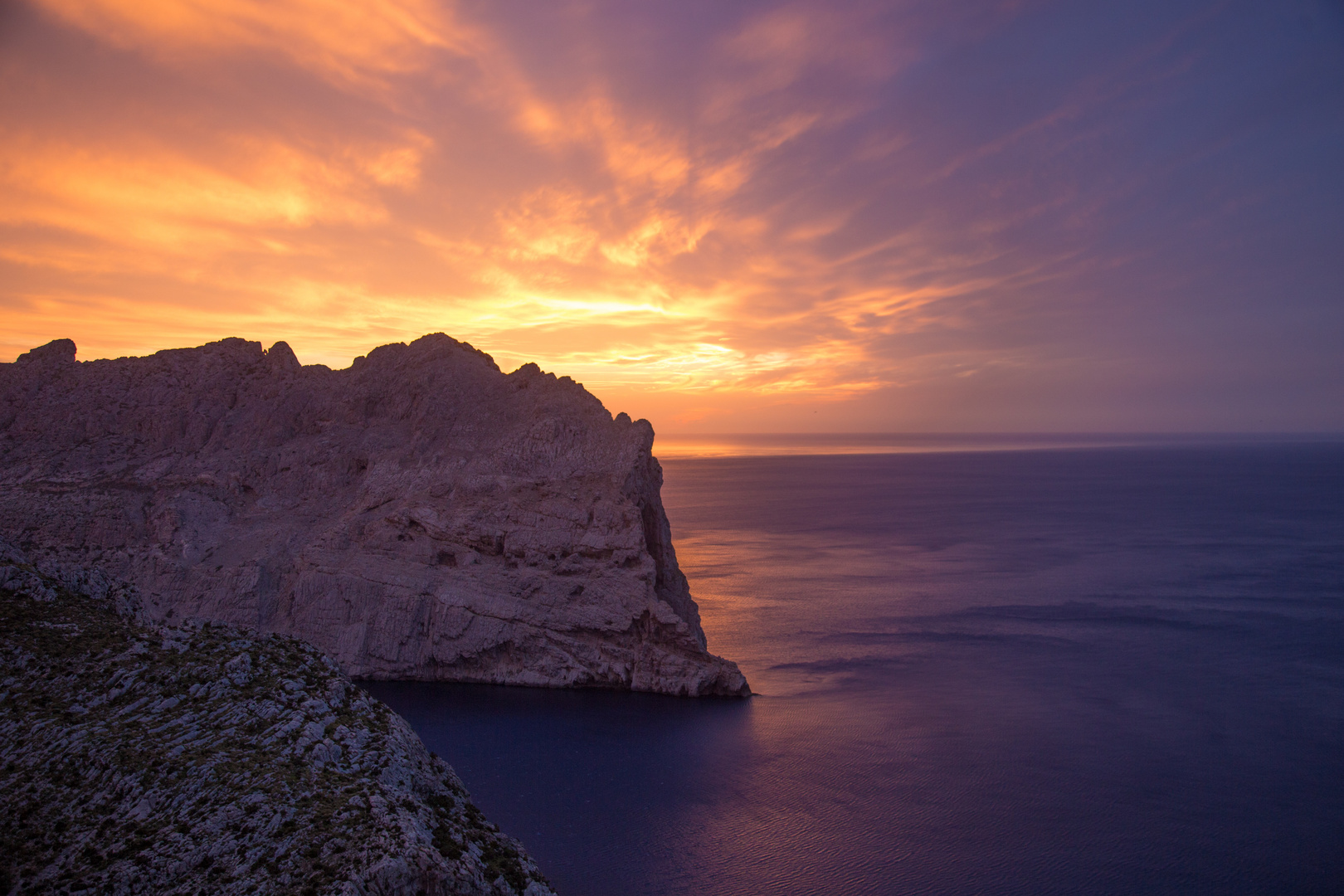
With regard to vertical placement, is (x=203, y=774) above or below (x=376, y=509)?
below

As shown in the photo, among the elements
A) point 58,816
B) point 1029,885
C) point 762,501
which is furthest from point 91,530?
point 762,501

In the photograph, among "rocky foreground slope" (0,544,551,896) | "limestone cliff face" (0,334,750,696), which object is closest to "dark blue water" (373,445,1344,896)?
"limestone cliff face" (0,334,750,696)

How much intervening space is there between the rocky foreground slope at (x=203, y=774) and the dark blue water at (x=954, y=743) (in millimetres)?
7129

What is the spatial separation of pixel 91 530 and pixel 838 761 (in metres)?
24.4

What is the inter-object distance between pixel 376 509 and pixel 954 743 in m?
19.7

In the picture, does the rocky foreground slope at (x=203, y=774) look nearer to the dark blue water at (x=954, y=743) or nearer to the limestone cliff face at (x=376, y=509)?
the dark blue water at (x=954, y=743)

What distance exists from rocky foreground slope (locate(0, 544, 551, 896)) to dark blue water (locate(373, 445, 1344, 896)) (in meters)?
7.13

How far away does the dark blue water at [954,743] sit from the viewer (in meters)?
15.8

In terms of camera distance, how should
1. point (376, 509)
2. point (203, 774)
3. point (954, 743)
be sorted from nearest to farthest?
point (203, 774), point (954, 743), point (376, 509)

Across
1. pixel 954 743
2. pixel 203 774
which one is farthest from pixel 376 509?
pixel 954 743

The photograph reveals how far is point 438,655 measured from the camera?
2441 cm

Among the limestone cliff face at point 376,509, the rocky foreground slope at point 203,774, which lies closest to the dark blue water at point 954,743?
the limestone cliff face at point 376,509

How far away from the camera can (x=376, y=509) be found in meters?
26.0

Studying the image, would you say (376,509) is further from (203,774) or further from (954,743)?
(954,743)
